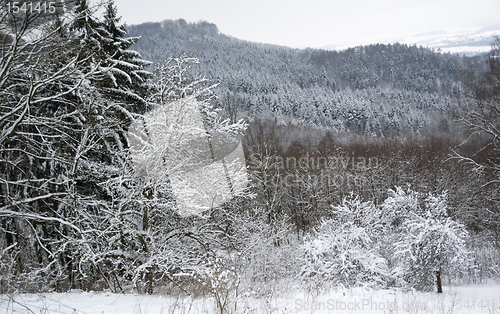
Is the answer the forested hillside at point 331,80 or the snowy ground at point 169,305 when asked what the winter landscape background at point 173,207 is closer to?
the snowy ground at point 169,305

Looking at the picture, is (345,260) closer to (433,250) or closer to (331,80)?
(433,250)

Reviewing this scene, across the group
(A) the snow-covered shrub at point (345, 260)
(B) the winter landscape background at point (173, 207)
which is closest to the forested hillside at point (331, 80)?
(B) the winter landscape background at point (173, 207)

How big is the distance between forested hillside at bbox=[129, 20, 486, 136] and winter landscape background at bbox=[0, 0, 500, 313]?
10.7 metres

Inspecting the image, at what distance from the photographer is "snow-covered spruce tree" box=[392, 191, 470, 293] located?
27.2 ft

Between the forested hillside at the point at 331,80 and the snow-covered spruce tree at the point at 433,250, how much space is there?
1360cm

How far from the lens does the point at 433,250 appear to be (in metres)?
8.51

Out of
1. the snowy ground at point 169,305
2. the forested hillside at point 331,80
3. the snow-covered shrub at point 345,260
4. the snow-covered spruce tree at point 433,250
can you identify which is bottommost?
the snow-covered shrub at point 345,260

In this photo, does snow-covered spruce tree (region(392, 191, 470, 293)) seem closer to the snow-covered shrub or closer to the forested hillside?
the snow-covered shrub

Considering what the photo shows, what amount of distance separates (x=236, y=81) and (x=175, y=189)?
95.7m

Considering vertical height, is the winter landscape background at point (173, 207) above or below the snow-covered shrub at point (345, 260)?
above

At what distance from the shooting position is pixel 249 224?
39.3ft

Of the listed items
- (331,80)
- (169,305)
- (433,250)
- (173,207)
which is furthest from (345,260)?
(331,80)

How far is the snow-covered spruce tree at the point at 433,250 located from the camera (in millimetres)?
8281

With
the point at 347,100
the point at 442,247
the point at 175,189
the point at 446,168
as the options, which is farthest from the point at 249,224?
the point at 347,100
